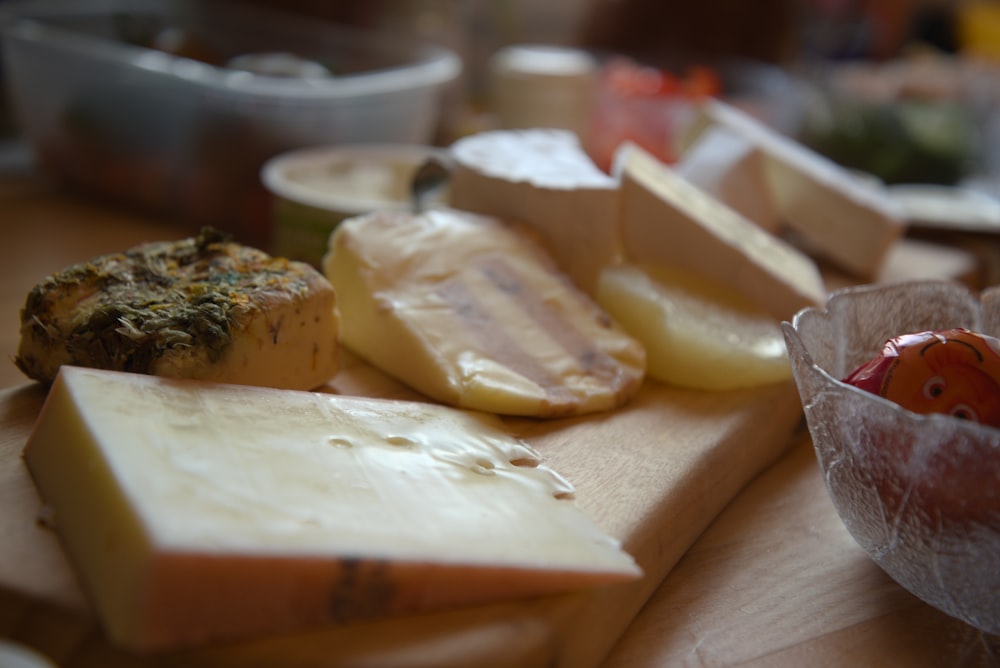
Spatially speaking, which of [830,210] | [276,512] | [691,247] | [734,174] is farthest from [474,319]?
[830,210]

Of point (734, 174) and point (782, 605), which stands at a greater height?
point (734, 174)

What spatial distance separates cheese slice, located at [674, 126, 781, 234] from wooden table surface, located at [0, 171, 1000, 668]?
0.66 meters

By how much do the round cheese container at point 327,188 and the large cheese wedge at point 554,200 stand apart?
0.15 metres

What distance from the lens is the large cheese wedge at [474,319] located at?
1.15 metres

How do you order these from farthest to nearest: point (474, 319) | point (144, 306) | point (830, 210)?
1. point (830, 210)
2. point (474, 319)
3. point (144, 306)

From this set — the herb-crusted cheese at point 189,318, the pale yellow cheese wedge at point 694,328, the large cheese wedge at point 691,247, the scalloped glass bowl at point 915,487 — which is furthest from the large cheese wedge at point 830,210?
the herb-crusted cheese at point 189,318

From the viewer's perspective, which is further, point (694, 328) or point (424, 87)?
point (424, 87)

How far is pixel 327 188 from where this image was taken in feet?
5.47

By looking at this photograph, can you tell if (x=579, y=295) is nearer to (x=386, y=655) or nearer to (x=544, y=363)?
(x=544, y=363)

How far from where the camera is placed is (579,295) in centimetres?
136

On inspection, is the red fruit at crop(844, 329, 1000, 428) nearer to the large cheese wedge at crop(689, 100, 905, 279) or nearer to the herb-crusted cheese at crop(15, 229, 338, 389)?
the herb-crusted cheese at crop(15, 229, 338, 389)

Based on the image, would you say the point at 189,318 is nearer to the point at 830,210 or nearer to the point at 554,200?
the point at 554,200

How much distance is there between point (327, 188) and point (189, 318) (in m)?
0.71

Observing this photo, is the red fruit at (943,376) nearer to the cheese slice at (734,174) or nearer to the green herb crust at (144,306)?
the green herb crust at (144,306)
